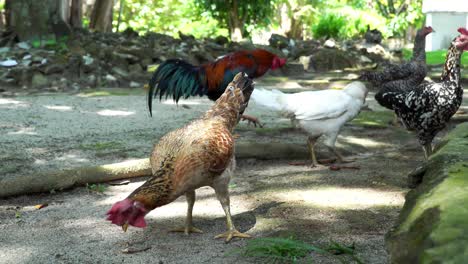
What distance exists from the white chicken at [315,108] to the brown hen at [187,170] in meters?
1.80

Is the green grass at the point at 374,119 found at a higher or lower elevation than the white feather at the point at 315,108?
lower

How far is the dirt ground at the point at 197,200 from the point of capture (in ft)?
13.1

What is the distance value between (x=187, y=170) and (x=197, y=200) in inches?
50.0

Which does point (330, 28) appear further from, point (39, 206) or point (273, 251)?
point (273, 251)

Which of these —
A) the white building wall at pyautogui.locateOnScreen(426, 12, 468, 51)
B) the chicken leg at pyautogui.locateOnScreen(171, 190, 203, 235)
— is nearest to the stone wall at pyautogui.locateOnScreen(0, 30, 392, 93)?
the chicken leg at pyautogui.locateOnScreen(171, 190, 203, 235)

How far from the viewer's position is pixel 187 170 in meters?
3.90

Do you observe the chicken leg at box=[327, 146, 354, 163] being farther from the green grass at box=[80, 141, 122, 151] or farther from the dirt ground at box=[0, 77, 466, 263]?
the green grass at box=[80, 141, 122, 151]

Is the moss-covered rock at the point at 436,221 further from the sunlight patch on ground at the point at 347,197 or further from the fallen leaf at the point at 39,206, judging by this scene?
the fallen leaf at the point at 39,206

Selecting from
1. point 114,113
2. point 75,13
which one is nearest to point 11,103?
point 114,113

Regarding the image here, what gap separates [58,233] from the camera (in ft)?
14.2

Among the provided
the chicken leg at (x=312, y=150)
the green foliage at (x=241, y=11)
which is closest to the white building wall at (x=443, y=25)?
the green foliage at (x=241, y=11)

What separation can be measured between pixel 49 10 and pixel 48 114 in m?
5.06

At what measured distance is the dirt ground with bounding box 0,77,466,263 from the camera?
157 inches

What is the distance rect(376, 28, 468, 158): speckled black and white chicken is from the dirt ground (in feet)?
1.43
